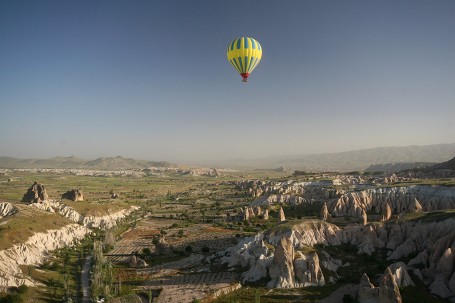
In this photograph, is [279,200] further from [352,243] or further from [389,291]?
[389,291]

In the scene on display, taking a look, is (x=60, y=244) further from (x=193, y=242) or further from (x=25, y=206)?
(x=193, y=242)

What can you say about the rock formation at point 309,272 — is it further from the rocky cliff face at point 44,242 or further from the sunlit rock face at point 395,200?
the sunlit rock face at point 395,200

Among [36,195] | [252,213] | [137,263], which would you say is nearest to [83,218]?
[36,195]

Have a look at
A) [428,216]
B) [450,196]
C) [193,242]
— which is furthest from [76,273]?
[450,196]

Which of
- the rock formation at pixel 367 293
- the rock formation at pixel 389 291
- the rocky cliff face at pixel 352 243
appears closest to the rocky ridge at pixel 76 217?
the rocky cliff face at pixel 352 243

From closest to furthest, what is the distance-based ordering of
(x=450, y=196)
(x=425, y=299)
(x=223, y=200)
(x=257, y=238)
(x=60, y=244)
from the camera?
(x=425, y=299) → (x=257, y=238) → (x=60, y=244) → (x=450, y=196) → (x=223, y=200)
